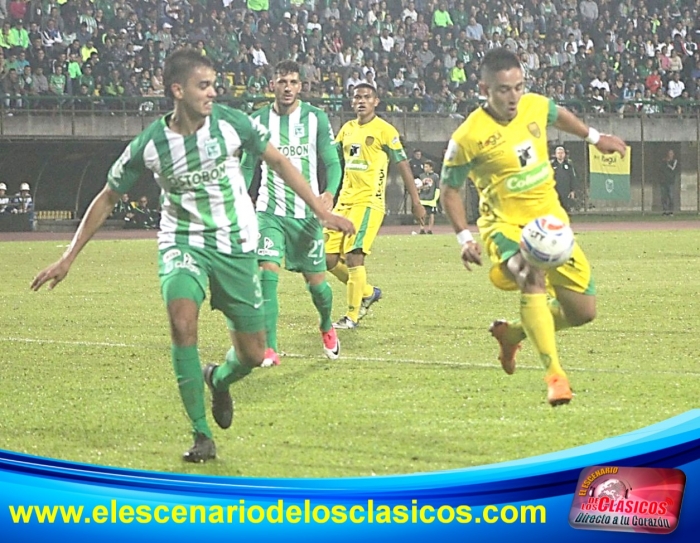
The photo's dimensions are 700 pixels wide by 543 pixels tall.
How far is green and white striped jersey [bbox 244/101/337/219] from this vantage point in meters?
7.02

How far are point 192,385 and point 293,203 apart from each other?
2.46 m

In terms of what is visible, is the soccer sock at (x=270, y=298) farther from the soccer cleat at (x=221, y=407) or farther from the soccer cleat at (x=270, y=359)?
the soccer cleat at (x=221, y=407)

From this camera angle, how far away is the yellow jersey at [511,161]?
5.32 m

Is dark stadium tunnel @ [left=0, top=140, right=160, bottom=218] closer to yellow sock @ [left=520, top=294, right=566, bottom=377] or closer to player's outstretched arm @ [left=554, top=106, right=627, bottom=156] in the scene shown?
player's outstretched arm @ [left=554, top=106, right=627, bottom=156]

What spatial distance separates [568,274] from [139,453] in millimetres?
1867

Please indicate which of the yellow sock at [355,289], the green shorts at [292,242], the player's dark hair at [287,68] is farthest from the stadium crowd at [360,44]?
the yellow sock at [355,289]

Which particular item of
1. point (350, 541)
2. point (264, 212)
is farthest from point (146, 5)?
point (350, 541)

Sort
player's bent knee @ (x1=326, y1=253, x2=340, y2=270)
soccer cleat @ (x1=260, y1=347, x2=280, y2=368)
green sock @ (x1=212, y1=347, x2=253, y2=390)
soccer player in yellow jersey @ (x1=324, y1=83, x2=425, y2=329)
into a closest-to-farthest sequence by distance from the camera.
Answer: green sock @ (x1=212, y1=347, x2=253, y2=390) < soccer cleat @ (x1=260, y1=347, x2=280, y2=368) < soccer player in yellow jersey @ (x1=324, y1=83, x2=425, y2=329) < player's bent knee @ (x1=326, y1=253, x2=340, y2=270)

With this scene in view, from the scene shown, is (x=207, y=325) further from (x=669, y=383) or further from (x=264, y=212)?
(x=669, y=383)

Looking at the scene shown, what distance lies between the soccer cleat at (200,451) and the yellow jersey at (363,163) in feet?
13.9

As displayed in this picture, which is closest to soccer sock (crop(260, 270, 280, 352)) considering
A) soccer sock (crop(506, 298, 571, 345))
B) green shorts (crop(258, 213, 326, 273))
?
green shorts (crop(258, 213, 326, 273))

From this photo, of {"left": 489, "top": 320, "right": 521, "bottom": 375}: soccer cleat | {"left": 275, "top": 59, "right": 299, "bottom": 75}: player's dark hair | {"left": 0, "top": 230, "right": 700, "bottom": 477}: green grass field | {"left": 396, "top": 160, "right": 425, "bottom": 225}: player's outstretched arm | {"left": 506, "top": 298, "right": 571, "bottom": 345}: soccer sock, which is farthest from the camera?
{"left": 396, "top": 160, "right": 425, "bottom": 225}: player's outstretched arm

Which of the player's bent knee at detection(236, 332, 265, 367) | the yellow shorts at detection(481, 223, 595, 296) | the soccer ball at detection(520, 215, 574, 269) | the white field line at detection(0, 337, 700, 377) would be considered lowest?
the white field line at detection(0, 337, 700, 377)

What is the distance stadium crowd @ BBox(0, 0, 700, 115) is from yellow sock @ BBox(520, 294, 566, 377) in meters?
2.41
